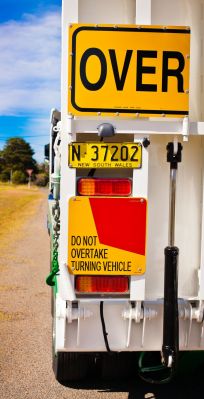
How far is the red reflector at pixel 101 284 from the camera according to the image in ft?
10.0

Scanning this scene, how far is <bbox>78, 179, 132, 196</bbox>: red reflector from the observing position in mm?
3006

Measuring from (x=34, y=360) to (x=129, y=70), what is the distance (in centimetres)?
301

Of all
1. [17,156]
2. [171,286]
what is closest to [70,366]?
[171,286]

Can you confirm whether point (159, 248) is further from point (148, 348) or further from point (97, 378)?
point (97, 378)

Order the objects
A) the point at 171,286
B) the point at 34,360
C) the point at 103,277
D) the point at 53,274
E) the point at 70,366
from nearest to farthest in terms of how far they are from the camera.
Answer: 1. the point at 171,286
2. the point at 103,277
3. the point at 53,274
4. the point at 70,366
5. the point at 34,360

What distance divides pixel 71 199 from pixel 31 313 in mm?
3708

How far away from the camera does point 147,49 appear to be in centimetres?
296

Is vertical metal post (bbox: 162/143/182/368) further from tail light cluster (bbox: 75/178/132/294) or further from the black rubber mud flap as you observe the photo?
the black rubber mud flap

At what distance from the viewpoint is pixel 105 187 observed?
302cm

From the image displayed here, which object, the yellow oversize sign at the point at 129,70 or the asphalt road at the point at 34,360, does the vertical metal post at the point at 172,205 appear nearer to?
the yellow oversize sign at the point at 129,70

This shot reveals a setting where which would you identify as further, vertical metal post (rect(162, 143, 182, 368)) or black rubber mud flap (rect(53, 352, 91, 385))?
black rubber mud flap (rect(53, 352, 91, 385))

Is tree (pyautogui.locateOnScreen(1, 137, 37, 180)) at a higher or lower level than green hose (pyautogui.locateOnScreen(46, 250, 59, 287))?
higher

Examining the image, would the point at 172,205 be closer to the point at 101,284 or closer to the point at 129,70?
the point at 101,284

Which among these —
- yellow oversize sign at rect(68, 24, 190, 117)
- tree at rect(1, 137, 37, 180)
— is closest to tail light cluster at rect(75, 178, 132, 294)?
yellow oversize sign at rect(68, 24, 190, 117)
